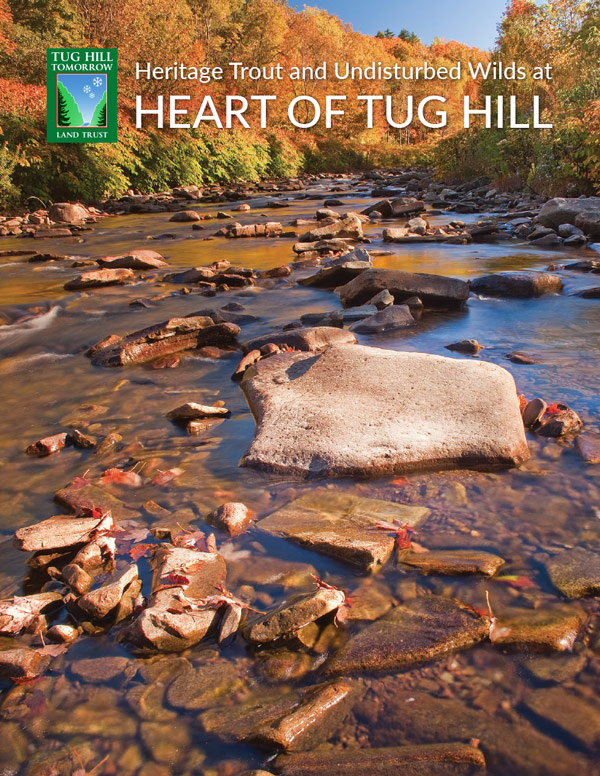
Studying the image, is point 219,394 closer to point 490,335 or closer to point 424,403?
point 424,403

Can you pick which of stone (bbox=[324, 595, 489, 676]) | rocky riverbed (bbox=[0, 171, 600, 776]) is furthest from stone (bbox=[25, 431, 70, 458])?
stone (bbox=[324, 595, 489, 676])

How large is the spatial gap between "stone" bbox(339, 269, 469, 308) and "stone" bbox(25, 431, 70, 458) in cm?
471

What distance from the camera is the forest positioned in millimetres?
18922

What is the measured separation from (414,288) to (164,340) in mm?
3270

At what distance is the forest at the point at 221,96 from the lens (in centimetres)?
1892

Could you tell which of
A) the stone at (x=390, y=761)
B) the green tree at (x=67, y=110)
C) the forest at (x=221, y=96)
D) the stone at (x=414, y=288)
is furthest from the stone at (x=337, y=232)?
the green tree at (x=67, y=110)

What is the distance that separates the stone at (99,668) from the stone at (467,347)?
441 cm

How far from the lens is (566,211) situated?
41.9 ft

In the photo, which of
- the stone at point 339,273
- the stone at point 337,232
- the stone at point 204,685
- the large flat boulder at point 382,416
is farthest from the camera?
the stone at point 337,232

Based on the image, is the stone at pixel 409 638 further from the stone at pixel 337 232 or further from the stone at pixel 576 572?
the stone at pixel 337 232

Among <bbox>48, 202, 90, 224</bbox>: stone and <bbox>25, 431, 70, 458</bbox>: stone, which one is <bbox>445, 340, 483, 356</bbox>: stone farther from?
<bbox>48, 202, 90, 224</bbox>: stone

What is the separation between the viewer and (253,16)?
155 feet

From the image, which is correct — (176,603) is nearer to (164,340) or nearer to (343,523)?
(343,523)

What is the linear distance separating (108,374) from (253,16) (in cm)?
5135
